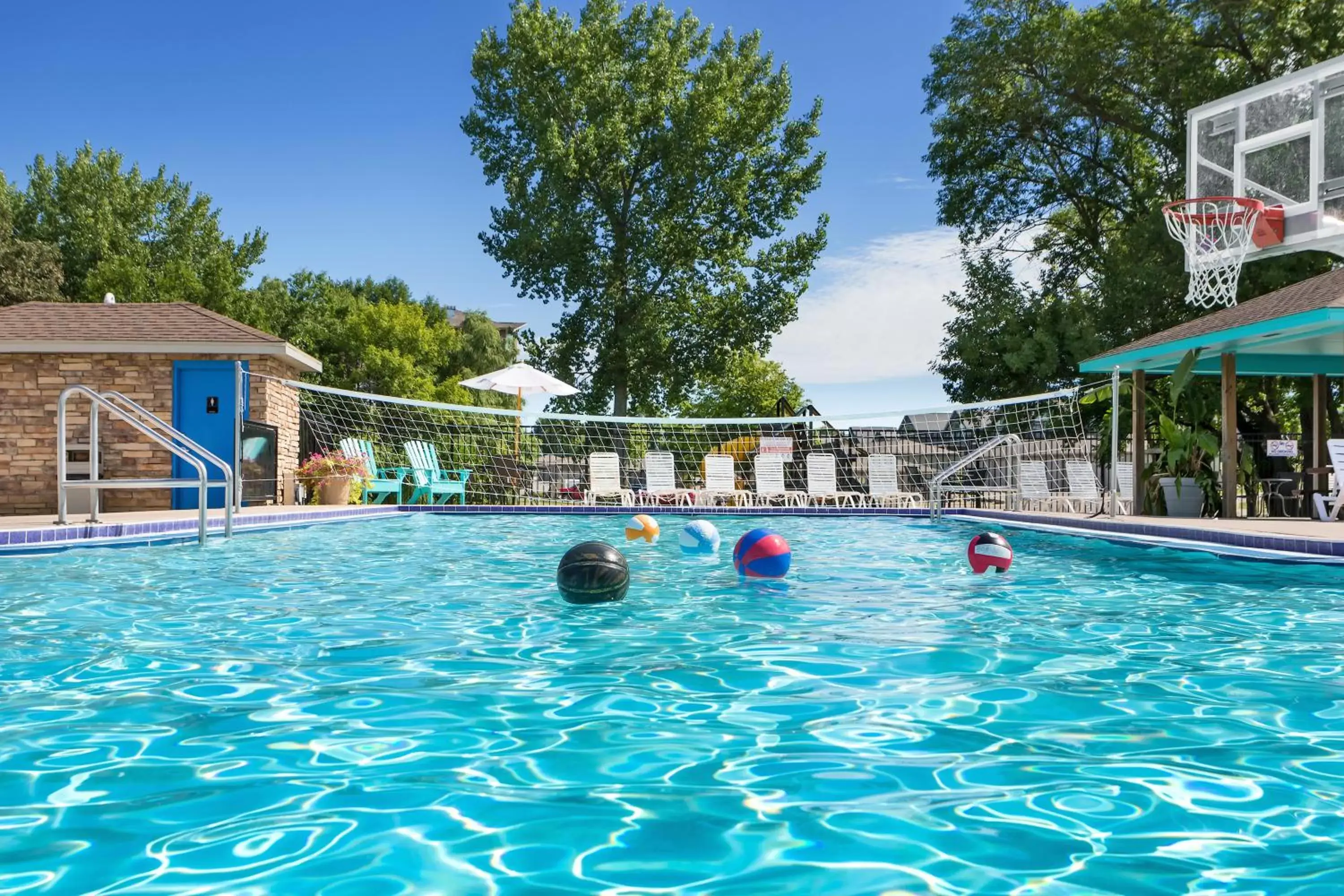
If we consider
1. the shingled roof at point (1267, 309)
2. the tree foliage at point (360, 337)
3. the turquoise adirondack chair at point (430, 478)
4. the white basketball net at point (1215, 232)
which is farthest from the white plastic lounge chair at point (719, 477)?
the tree foliage at point (360, 337)

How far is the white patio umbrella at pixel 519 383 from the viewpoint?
18.5m

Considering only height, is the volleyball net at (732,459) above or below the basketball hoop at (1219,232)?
below

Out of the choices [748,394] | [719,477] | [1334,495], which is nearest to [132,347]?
[719,477]

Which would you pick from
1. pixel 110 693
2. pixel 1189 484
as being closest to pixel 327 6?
pixel 1189 484

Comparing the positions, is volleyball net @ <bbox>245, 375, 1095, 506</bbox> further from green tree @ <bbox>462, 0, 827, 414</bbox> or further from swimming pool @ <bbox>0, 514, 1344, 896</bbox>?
swimming pool @ <bbox>0, 514, 1344, 896</bbox>

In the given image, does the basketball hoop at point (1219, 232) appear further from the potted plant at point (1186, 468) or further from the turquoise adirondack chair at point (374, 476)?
the turquoise adirondack chair at point (374, 476)

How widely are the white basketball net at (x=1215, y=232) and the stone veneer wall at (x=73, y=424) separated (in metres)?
Answer: 13.5

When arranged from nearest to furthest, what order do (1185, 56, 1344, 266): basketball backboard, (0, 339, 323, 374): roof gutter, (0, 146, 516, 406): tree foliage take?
(1185, 56, 1344, 266): basketball backboard → (0, 339, 323, 374): roof gutter → (0, 146, 516, 406): tree foliage

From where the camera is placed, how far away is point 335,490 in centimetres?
1609

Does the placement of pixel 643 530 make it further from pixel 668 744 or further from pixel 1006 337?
pixel 1006 337

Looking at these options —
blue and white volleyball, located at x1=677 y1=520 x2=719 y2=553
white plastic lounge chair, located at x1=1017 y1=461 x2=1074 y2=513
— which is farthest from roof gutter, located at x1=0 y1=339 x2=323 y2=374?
white plastic lounge chair, located at x1=1017 y1=461 x2=1074 y2=513

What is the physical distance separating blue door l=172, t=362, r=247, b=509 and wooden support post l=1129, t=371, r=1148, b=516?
530 inches

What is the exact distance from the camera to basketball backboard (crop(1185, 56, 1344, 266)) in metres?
12.0

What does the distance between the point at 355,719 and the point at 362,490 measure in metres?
13.7
